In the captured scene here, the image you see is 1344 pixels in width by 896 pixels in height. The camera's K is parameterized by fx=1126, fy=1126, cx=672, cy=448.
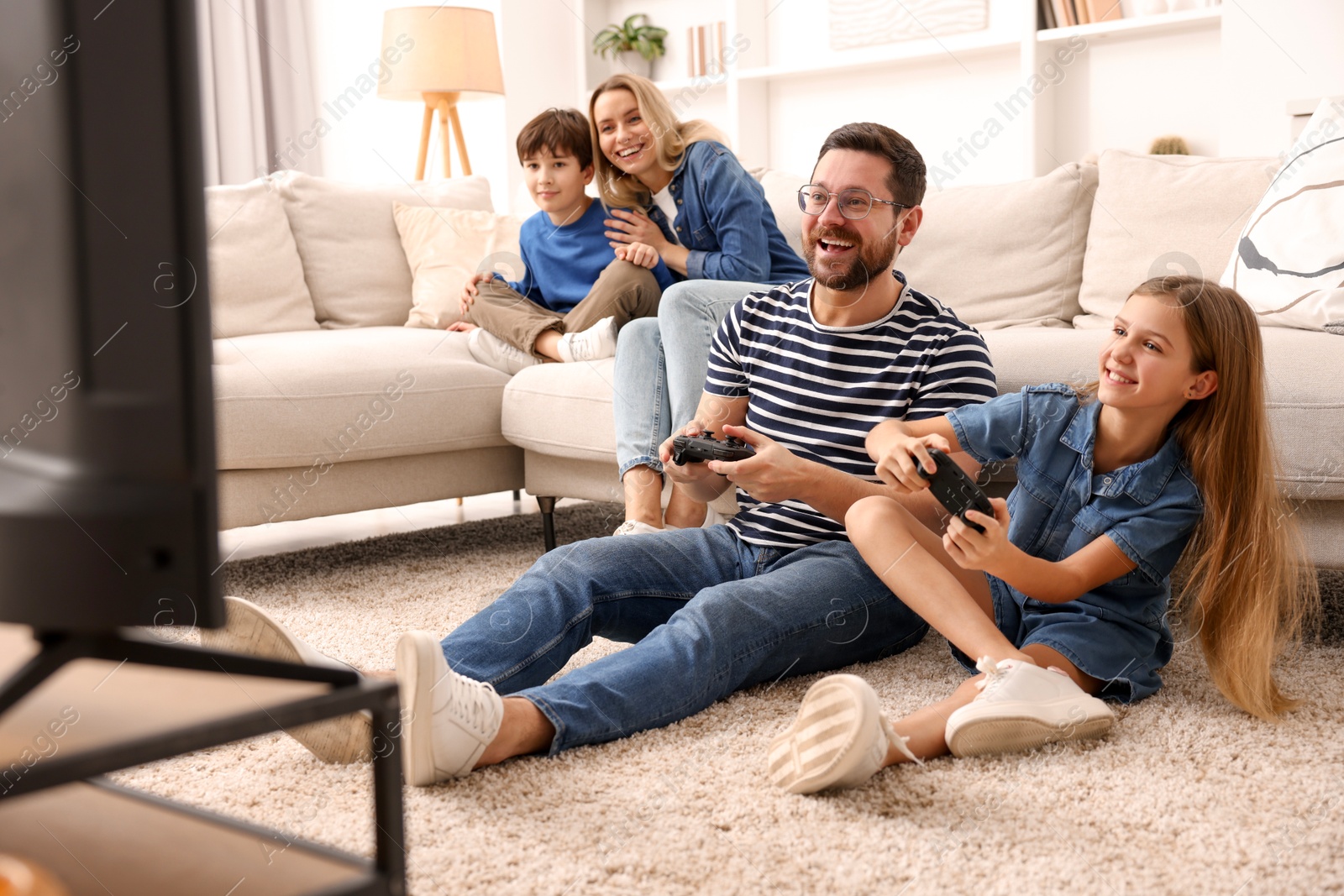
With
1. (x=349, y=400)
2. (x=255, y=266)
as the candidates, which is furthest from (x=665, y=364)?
(x=255, y=266)

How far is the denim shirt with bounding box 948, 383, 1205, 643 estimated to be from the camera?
1.29 m

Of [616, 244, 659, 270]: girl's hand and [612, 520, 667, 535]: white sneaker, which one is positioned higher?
[616, 244, 659, 270]: girl's hand

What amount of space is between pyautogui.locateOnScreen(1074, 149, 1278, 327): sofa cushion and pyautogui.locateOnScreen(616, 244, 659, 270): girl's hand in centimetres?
81

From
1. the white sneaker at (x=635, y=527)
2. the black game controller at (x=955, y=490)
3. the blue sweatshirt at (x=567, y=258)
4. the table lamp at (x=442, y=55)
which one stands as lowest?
the white sneaker at (x=635, y=527)

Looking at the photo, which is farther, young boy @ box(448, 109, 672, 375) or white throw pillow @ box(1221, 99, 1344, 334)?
young boy @ box(448, 109, 672, 375)

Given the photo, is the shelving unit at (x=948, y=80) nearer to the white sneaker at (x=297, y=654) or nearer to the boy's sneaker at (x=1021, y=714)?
the boy's sneaker at (x=1021, y=714)

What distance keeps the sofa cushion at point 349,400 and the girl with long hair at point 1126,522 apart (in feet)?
3.39

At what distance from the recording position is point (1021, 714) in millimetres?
1132

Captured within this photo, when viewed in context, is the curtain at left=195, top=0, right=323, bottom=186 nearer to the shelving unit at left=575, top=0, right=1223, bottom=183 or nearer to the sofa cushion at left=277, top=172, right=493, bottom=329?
the shelving unit at left=575, top=0, right=1223, bottom=183

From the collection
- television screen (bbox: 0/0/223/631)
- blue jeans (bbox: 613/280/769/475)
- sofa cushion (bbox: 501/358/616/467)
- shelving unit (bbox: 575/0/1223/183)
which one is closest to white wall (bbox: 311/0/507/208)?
shelving unit (bbox: 575/0/1223/183)

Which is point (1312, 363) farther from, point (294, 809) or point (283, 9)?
point (283, 9)

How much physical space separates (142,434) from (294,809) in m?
0.74

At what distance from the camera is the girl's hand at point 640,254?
2.12 metres

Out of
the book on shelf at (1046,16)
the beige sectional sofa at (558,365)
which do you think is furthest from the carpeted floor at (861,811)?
the book on shelf at (1046,16)
